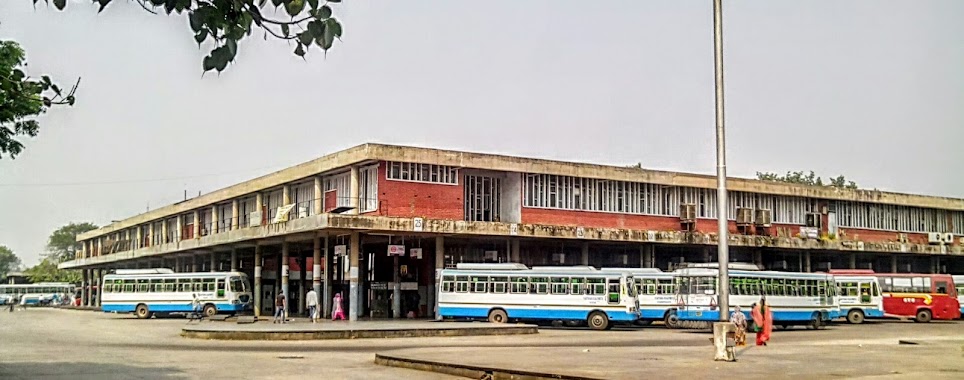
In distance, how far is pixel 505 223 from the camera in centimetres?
3838

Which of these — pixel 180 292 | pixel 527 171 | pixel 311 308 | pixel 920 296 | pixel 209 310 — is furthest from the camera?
pixel 180 292

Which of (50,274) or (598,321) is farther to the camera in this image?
(50,274)

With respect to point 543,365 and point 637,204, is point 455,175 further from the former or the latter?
point 543,365

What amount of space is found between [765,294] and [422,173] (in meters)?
14.0

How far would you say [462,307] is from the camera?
35.8 metres

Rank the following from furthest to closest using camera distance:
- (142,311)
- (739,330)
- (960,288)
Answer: (142,311), (960,288), (739,330)

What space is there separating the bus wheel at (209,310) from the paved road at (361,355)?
1424 centimetres

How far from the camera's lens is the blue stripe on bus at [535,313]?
112 ft

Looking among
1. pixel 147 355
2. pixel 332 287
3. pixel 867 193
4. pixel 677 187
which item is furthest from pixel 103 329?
pixel 867 193

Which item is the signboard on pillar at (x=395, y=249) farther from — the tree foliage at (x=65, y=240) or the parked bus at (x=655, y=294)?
the tree foliage at (x=65, y=240)

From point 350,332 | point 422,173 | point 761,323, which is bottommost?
point 350,332

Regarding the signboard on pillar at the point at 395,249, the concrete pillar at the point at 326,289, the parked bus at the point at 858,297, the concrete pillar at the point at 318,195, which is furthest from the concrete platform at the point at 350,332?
the parked bus at the point at 858,297

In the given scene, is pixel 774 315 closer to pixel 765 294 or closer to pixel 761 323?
pixel 765 294

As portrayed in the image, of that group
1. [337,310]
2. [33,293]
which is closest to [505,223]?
[337,310]
